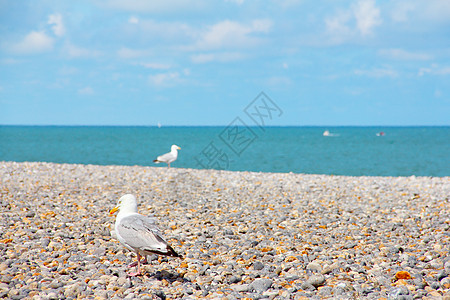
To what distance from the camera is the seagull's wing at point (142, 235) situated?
5.49 metres

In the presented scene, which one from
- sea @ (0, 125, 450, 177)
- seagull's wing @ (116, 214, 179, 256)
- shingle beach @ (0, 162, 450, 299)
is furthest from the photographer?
sea @ (0, 125, 450, 177)

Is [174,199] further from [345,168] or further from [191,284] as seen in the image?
[345,168]

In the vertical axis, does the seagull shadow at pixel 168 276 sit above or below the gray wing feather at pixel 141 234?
below

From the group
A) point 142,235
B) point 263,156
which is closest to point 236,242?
point 142,235

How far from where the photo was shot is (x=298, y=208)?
11.3 meters

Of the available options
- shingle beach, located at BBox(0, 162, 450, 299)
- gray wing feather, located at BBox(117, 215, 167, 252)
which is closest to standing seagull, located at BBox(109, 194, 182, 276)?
gray wing feather, located at BBox(117, 215, 167, 252)

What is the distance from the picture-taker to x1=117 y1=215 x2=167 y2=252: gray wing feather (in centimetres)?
555

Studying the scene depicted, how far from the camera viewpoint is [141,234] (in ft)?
18.6

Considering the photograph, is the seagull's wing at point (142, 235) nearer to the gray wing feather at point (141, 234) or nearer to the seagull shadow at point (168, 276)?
the gray wing feather at point (141, 234)

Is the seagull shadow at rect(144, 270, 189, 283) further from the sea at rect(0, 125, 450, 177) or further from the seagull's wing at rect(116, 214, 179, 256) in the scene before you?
the sea at rect(0, 125, 450, 177)

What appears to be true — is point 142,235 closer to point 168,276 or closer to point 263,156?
point 168,276

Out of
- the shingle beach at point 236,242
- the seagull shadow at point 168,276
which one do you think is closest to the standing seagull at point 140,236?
the seagull shadow at point 168,276

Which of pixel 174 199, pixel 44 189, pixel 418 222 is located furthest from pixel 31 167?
pixel 418 222

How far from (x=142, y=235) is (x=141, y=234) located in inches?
0.9
